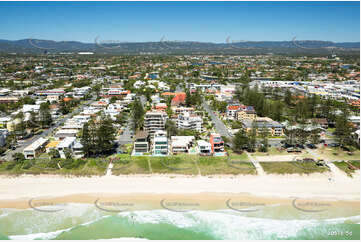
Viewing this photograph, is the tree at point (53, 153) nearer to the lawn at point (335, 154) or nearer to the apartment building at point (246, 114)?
the apartment building at point (246, 114)

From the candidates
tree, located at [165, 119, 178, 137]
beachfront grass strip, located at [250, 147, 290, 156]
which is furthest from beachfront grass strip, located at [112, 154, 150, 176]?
beachfront grass strip, located at [250, 147, 290, 156]

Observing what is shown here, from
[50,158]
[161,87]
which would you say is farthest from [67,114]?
[161,87]

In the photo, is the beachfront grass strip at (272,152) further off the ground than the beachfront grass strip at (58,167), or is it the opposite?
the beachfront grass strip at (272,152)

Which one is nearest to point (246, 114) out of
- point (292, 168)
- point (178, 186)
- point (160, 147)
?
point (292, 168)

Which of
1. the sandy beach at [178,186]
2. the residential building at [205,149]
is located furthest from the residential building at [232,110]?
the sandy beach at [178,186]

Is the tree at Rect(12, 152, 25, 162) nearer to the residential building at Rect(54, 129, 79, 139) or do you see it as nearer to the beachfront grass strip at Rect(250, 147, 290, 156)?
the residential building at Rect(54, 129, 79, 139)
